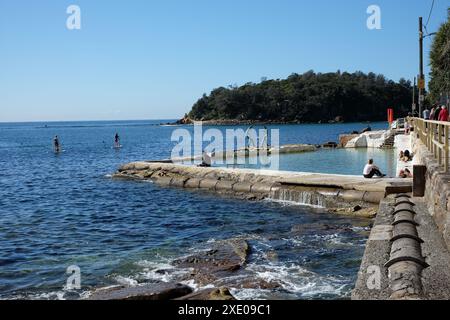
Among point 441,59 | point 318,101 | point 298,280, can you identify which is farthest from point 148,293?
point 318,101

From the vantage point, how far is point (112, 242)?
1550 cm

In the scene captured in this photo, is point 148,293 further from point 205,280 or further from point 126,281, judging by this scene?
point 126,281

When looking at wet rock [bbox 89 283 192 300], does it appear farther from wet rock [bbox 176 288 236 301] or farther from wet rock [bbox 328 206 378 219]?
wet rock [bbox 328 206 378 219]

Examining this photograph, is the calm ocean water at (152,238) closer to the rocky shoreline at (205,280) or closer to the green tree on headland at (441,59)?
the rocky shoreline at (205,280)

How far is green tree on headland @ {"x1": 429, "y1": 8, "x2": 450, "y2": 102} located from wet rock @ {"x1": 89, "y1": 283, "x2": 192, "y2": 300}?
49.2 m

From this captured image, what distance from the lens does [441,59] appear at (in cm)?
5572

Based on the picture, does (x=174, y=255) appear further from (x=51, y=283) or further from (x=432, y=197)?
(x=432, y=197)

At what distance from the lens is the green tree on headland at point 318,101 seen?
172 meters

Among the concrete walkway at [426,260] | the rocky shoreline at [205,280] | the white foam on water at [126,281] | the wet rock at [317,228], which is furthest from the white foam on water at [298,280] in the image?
the wet rock at [317,228]

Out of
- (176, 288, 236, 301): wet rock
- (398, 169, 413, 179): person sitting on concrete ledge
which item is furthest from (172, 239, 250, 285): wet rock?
(398, 169, 413, 179): person sitting on concrete ledge

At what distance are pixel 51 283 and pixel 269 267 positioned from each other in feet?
16.3

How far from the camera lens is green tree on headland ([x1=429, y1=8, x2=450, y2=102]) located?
53688mm

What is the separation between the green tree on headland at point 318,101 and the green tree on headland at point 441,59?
112 m

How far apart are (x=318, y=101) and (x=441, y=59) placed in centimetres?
11674
